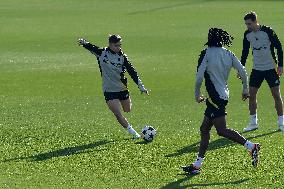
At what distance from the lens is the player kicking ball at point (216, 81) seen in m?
10.1

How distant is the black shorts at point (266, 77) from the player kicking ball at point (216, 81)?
3.46 m

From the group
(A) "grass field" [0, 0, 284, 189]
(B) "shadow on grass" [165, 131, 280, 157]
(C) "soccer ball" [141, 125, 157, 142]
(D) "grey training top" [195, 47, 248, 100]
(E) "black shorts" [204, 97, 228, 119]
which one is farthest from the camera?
(C) "soccer ball" [141, 125, 157, 142]

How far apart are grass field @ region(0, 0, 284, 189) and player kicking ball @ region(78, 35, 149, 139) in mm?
631

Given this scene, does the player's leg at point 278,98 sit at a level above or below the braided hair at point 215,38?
below

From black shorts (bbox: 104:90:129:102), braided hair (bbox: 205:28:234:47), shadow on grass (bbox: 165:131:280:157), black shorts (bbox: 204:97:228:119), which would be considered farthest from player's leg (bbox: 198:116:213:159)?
black shorts (bbox: 104:90:129:102)

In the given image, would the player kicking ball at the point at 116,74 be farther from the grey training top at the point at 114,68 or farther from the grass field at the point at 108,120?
the grass field at the point at 108,120

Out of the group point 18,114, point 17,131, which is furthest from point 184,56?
point 17,131

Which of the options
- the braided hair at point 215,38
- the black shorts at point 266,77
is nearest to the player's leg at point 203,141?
the braided hair at point 215,38

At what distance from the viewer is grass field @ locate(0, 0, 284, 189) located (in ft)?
34.1

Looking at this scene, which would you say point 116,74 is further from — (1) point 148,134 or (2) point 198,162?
(2) point 198,162

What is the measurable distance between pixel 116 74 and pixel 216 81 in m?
3.28

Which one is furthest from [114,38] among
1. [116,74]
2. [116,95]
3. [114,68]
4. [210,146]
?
[210,146]

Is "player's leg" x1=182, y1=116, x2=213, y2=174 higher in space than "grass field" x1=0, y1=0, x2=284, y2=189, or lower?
higher

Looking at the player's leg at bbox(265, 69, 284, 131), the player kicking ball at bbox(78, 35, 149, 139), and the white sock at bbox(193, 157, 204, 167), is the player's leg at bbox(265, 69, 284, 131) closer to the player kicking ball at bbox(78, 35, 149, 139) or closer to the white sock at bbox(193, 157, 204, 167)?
the player kicking ball at bbox(78, 35, 149, 139)
